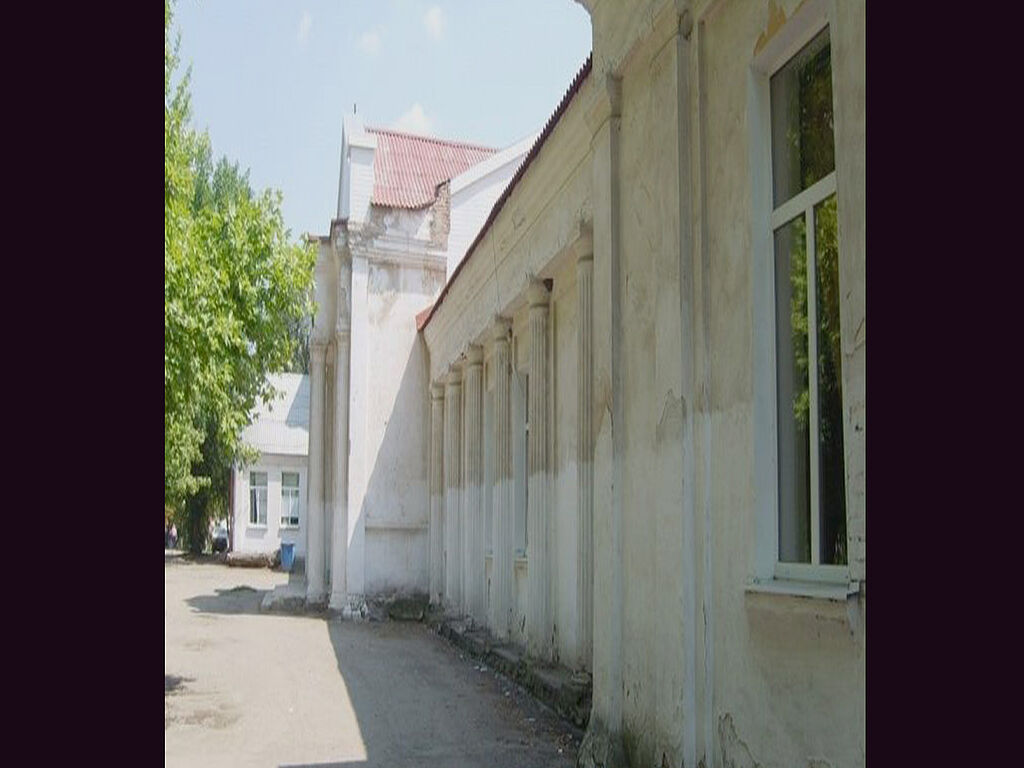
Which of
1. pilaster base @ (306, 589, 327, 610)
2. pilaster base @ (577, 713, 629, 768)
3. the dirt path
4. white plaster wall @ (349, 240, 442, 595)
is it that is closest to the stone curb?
the dirt path

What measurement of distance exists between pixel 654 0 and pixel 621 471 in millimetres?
2914

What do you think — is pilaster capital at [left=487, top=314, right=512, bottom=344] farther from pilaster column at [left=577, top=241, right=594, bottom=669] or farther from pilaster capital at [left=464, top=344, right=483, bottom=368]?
pilaster column at [left=577, top=241, right=594, bottom=669]

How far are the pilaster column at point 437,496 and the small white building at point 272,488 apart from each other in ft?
70.6

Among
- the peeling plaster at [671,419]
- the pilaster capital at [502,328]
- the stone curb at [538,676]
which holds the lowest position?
the stone curb at [538,676]

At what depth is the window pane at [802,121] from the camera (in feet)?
14.7

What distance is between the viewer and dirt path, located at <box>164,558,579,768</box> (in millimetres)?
7961

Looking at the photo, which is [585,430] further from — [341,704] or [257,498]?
[257,498]

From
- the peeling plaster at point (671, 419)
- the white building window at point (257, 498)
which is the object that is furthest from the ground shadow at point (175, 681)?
the white building window at point (257, 498)

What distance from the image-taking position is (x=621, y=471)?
6.66 meters

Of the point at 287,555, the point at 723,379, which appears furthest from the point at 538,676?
the point at 287,555

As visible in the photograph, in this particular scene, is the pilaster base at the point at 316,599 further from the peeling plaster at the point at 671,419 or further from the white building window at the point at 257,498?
the white building window at the point at 257,498

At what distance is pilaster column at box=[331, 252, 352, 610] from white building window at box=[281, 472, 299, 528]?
22831mm

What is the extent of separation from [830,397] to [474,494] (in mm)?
11338
